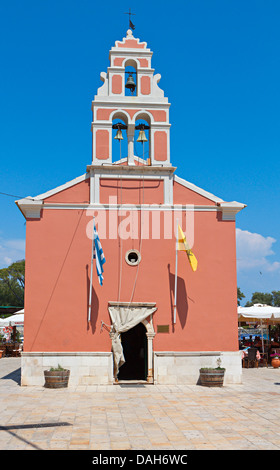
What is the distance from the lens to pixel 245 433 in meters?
9.44

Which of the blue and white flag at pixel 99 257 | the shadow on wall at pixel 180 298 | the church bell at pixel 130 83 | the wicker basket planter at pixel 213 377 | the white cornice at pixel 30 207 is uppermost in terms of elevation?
the church bell at pixel 130 83

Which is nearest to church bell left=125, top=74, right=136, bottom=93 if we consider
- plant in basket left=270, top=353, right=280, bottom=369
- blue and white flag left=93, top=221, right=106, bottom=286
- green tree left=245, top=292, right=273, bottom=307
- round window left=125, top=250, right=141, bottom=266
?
blue and white flag left=93, top=221, right=106, bottom=286

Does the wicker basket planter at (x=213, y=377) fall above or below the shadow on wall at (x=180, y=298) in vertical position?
below

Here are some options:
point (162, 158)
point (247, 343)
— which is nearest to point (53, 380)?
point (162, 158)

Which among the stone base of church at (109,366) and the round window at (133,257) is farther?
the round window at (133,257)

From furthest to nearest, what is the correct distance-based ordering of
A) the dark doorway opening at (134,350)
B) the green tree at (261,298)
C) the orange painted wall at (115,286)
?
the green tree at (261,298) → the dark doorway opening at (134,350) → the orange painted wall at (115,286)

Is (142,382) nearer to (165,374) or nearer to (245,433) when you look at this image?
(165,374)

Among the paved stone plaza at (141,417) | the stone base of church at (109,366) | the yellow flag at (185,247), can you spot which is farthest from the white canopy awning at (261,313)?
the yellow flag at (185,247)

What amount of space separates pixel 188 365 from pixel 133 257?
3961 millimetres

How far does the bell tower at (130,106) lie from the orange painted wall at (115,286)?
2.31 m

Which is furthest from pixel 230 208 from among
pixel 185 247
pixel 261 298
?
pixel 261 298

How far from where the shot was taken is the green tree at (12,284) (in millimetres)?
55156

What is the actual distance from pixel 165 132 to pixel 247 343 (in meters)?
16.0

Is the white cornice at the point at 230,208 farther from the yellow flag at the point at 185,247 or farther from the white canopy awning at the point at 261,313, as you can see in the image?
the white canopy awning at the point at 261,313
